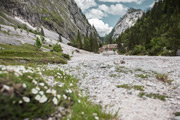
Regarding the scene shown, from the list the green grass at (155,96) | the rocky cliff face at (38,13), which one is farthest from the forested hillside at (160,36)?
the rocky cliff face at (38,13)

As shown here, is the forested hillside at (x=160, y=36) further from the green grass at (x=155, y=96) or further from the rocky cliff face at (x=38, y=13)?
the rocky cliff face at (x=38, y=13)

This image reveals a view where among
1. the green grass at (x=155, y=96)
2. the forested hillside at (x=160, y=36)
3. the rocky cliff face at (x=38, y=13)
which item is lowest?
the green grass at (x=155, y=96)

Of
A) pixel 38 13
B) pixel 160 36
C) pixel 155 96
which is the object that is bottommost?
pixel 155 96

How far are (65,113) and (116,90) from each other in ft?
15.0

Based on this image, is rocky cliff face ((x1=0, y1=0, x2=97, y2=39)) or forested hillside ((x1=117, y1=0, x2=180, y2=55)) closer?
forested hillside ((x1=117, y1=0, x2=180, y2=55))

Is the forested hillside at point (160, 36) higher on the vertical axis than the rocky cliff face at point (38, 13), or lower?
lower

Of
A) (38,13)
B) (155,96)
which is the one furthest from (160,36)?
(38,13)

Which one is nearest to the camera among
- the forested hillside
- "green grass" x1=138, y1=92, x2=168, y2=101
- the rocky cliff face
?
"green grass" x1=138, y1=92, x2=168, y2=101

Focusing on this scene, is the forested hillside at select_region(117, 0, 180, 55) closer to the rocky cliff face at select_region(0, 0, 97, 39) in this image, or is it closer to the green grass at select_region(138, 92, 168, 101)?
the green grass at select_region(138, 92, 168, 101)

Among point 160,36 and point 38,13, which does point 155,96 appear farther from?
point 38,13

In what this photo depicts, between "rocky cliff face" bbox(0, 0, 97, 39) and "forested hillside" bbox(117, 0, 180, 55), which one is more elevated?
"rocky cliff face" bbox(0, 0, 97, 39)

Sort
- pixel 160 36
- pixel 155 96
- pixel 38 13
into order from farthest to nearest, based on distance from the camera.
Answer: pixel 38 13
pixel 160 36
pixel 155 96

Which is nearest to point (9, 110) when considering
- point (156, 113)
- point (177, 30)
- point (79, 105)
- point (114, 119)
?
point (79, 105)

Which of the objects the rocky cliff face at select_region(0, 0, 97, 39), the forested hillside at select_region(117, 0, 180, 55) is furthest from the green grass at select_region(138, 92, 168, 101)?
the rocky cliff face at select_region(0, 0, 97, 39)
